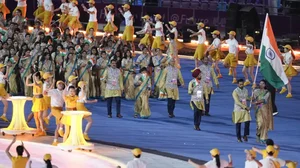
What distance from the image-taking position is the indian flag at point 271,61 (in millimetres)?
24281

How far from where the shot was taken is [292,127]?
27.3 m

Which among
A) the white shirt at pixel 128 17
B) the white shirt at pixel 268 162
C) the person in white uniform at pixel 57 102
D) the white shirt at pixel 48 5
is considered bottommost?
the white shirt at pixel 268 162

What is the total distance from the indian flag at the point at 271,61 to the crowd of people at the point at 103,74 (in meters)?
0.46

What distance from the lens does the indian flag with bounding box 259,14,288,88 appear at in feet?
79.7

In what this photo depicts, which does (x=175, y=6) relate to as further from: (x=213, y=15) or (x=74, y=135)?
(x=74, y=135)

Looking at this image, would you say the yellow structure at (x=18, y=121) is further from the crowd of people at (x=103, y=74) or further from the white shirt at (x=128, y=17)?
the white shirt at (x=128, y=17)

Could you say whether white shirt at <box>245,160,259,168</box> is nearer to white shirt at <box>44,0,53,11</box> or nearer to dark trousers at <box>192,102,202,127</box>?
dark trousers at <box>192,102,202,127</box>

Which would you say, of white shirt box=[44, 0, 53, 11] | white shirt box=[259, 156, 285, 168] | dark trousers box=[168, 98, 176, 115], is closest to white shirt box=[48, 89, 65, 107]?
dark trousers box=[168, 98, 176, 115]

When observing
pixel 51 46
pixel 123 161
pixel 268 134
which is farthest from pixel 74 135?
pixel 51 46

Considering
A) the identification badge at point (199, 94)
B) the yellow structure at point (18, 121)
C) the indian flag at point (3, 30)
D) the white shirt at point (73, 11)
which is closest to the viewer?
the yellow structure at point (18, 121)

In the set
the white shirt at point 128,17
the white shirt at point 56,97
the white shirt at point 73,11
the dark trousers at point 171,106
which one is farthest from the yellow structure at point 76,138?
the white shirt at point 73,11

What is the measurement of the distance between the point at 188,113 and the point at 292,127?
3.06m

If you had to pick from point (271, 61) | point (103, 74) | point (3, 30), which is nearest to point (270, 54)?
point (271, 61)

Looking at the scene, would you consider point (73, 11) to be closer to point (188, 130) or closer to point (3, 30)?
point (3, 30)
